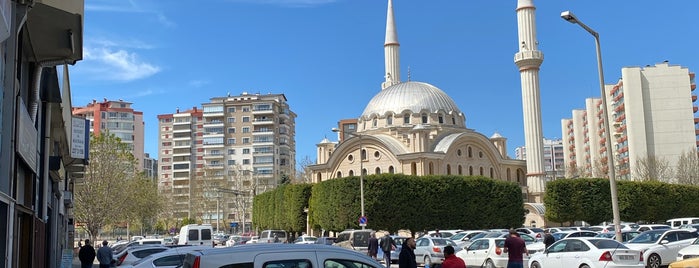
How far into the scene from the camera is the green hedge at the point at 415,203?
156ft

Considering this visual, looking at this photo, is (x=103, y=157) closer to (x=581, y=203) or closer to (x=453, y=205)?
(x=453, y=205)

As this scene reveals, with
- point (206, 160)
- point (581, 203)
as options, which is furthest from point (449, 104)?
point (206, 160)

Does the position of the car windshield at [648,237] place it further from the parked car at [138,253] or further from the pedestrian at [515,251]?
the parked car at [138,253]

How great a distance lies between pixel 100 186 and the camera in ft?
138

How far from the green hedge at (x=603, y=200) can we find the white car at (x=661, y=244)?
3296 cm

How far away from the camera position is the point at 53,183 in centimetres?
2281

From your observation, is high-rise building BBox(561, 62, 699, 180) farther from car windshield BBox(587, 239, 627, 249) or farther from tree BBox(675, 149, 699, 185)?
car windshield BBox(587, 239, 627, 249)

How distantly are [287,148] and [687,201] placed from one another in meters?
69.9

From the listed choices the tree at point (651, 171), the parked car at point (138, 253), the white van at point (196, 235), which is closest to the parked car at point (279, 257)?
the parked car at point (138, 253)

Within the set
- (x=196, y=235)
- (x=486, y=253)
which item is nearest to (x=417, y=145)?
(x=196, y=235)

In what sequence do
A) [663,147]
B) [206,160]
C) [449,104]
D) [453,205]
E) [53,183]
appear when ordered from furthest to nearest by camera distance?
[206,160] → [663,147] → [449,104] → [453,205] → [53,183]

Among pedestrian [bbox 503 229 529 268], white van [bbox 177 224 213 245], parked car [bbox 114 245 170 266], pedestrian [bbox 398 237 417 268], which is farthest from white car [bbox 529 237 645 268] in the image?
white van [bbox 177 224 213 245]

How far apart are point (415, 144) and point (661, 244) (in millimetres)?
48632

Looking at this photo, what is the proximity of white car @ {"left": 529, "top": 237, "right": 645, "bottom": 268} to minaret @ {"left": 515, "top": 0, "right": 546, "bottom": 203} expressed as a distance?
49369 millimetres
